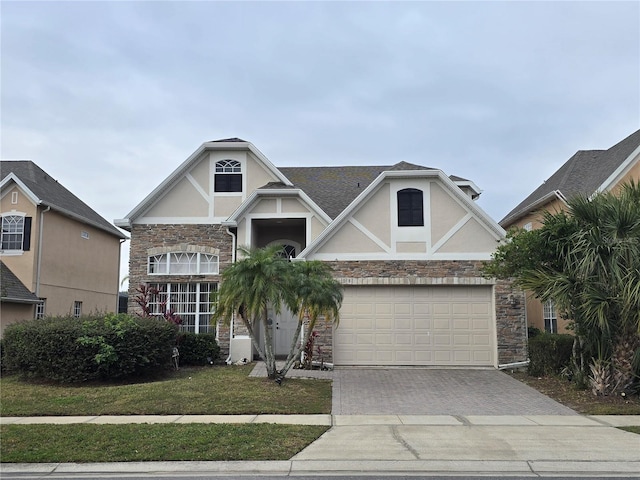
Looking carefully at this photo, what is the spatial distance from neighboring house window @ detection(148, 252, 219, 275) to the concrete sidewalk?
833 centimetres

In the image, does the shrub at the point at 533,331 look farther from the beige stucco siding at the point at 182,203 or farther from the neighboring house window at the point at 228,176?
the beige stucco siding at the point at 182,203

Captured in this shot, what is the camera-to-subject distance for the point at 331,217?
61.0 feet

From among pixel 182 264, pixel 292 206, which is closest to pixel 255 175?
pixel 292 206

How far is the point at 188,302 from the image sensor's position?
1870 cm

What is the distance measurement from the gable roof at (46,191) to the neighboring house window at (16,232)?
99cm

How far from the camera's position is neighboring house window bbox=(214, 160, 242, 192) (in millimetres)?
19250

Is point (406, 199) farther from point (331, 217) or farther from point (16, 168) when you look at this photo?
point (16, 168)

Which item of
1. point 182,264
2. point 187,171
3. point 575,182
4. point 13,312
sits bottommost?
point 13,312

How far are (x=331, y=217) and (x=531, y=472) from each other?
39.3 ft

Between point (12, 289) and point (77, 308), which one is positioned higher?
point (12, 289)

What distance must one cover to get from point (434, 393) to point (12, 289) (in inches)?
572

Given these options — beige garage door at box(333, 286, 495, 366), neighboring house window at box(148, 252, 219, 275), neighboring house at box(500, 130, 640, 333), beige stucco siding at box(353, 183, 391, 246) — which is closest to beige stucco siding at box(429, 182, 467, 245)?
beige stucco siding at box(353, 183, 391, 246)

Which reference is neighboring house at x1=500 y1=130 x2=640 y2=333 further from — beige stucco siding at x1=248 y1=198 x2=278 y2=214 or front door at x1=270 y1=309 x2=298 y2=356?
front door at x1=270 y1=309 x2=298 y2=356

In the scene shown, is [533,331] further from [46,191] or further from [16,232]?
[46,191]
